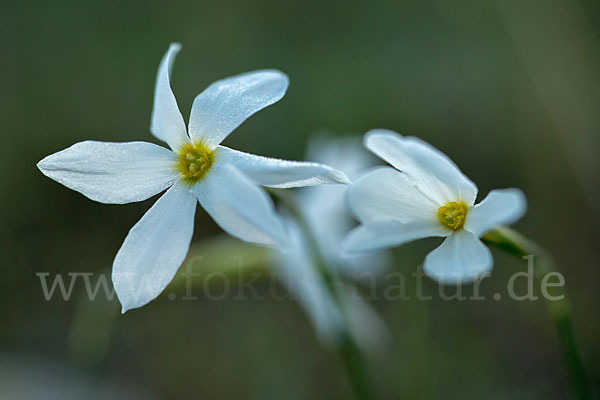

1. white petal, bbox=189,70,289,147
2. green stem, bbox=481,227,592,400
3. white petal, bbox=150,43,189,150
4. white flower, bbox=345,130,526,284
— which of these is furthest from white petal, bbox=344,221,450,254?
white petal, bbox=150,43,189,150

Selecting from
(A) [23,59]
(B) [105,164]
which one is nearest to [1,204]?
(A) [23,59]

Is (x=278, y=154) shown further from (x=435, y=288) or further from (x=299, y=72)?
(x=435, y=288)

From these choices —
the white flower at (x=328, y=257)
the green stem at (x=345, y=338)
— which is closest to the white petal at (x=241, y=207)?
the green stem at (x=345, y=338)

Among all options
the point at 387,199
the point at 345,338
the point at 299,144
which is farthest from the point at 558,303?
the point at 299,144

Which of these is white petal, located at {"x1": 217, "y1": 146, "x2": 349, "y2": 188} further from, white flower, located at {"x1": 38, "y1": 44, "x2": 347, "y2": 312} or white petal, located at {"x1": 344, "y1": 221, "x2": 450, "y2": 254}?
white petal, located at {"x1": 344, "y1": 221, "x2": 450, "y2": 254}

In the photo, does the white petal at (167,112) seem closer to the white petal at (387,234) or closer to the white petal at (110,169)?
the white petal at (110,169)

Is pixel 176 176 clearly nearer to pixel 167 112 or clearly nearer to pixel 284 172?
pixel 167 112

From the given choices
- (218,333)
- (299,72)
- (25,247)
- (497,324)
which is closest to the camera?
(497,324)
